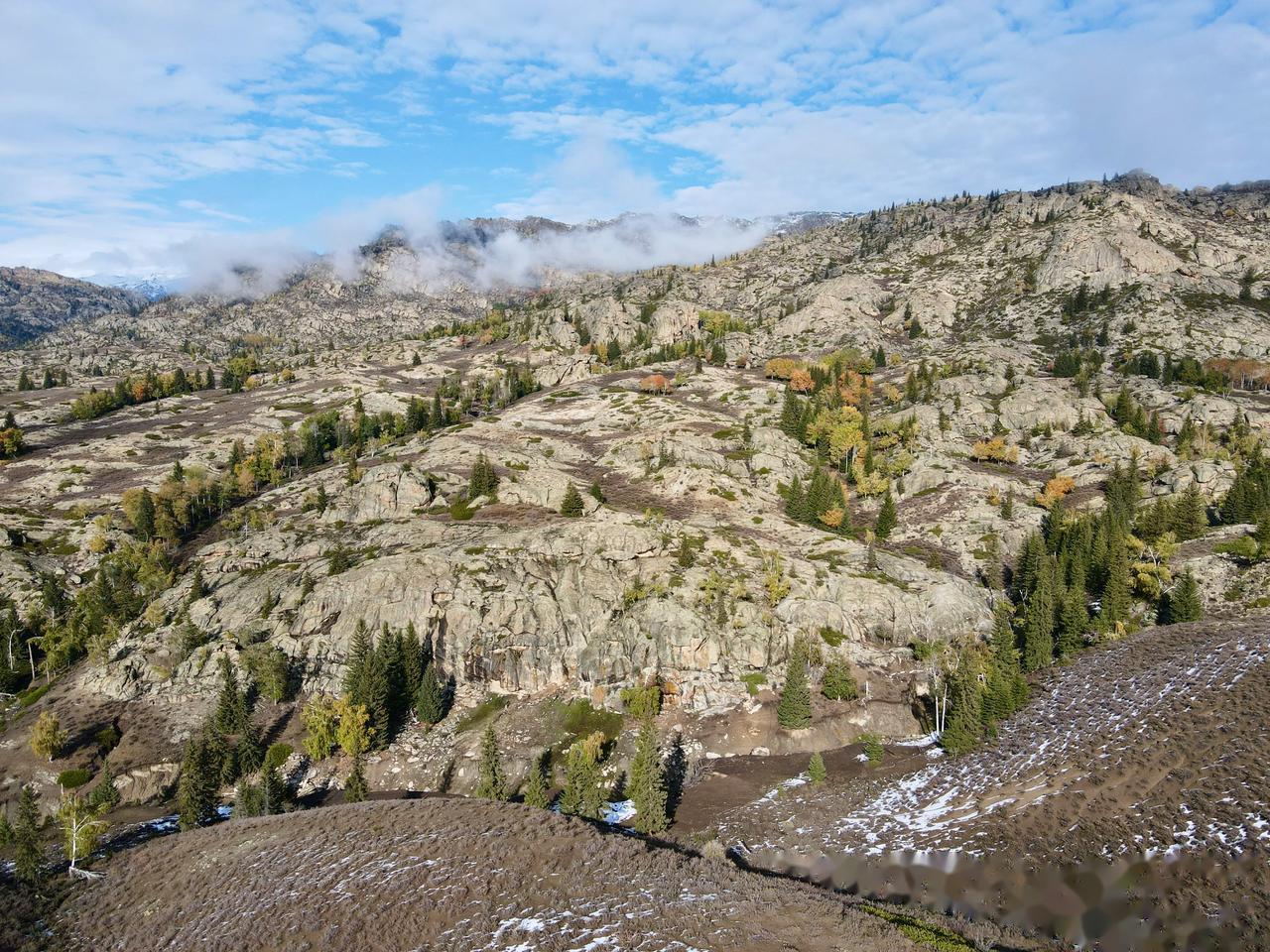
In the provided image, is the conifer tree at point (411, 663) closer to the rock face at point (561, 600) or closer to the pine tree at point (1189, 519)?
the rock face at point (561, 600)

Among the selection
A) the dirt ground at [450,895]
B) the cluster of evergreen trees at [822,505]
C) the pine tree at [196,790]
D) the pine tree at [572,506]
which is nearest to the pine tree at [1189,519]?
the cluster of evergreen trees at [822,505]

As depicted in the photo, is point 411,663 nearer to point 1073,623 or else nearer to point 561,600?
point 561,600

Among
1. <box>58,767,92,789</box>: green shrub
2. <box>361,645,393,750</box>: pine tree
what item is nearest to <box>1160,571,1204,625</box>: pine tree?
<box>361,645,393,750</box>: pine tree

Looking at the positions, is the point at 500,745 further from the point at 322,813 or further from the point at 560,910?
the point at 560,910

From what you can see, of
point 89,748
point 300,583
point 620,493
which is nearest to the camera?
point 89,748

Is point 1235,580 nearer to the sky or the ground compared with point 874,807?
nearer to the sky

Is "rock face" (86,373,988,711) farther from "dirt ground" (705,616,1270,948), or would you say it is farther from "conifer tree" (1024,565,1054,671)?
"dirt ground" (705,616,1270,948)

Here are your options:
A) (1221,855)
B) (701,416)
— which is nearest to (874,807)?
(1221,855)
